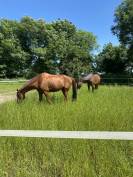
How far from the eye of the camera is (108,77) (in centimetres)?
5300

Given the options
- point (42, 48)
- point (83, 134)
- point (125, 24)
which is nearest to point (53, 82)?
point (83, 134)

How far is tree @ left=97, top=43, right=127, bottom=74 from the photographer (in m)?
60.2

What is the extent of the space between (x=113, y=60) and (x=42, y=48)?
52.3 feet

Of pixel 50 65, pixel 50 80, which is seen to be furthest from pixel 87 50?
pixel 50 80

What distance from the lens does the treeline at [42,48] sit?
2758 inches

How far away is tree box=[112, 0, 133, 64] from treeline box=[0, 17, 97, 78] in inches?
561

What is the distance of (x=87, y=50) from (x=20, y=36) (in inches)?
479

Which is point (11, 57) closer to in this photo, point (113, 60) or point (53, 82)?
point (113, 60)

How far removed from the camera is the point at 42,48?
73.4 metres

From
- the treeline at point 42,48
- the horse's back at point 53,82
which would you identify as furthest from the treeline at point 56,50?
the horse's back at point 53,82

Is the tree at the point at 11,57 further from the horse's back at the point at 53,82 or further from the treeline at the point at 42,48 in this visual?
the horse's back at the point at 53,82

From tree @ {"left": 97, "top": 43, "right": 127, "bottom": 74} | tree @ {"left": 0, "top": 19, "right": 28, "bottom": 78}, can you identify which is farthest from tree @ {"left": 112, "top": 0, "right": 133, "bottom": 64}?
tree @ {"left": 0, "top": 19, "right": 28, "bottom": 78}

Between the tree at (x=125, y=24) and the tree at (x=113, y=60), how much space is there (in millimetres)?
4422

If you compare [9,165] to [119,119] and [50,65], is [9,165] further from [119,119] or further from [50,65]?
[50,65]
